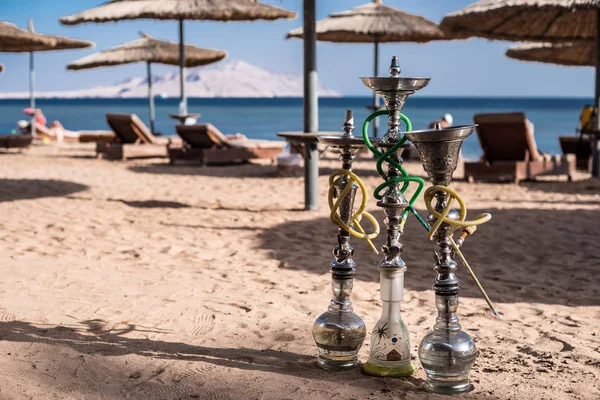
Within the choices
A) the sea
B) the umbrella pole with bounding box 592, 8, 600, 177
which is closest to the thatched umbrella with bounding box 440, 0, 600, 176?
the umbrella pole with bounding box 592, 8, 600, 177

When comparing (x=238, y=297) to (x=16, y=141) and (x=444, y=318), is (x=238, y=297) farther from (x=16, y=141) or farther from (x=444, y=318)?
(x=16, y=141)

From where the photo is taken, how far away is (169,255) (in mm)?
5195

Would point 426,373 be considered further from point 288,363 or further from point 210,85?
point 210,85

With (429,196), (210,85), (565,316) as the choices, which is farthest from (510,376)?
(210,85)

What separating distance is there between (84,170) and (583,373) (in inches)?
346

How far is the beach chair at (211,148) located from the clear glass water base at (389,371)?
8634 millimetres

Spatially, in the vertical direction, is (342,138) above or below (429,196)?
above

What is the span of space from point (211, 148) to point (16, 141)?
14.9 ft

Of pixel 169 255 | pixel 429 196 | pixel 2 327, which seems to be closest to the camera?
pixel 429 196

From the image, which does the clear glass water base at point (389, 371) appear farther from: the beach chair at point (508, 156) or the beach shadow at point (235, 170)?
the beach shadow at point (235, 170)

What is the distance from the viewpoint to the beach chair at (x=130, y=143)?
1210cm

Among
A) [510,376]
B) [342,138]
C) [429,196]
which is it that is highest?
[342,138]

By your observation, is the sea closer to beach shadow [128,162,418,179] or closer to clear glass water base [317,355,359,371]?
beach shadow [128,162,418,179]

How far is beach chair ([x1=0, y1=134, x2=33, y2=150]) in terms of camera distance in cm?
1405
